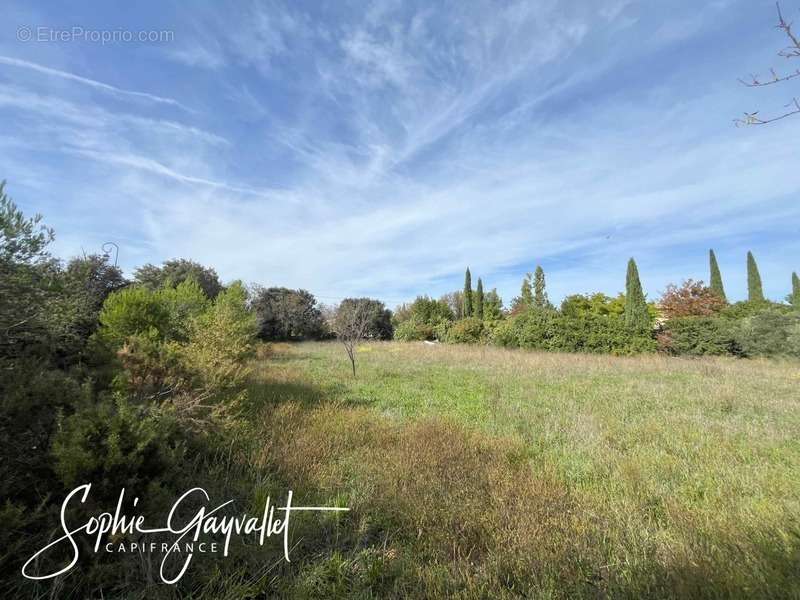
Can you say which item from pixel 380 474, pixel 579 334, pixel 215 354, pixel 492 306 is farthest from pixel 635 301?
pixel 215 354

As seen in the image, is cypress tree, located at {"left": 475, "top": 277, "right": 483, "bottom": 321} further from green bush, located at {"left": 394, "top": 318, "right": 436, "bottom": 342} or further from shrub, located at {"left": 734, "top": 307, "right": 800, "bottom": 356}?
shrub, located at {"left": 734, "top": 307, "right": 800, "bottom": 356}

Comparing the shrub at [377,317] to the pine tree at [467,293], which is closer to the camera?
the shrub at [377,317]

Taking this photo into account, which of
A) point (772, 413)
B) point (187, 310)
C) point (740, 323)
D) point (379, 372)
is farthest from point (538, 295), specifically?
point (187, 310)

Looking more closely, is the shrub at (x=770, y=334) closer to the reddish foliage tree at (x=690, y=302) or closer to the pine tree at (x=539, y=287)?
the reddish foliage tree at (x=690, y=302)

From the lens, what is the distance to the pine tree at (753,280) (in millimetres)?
30375

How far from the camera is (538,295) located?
3294 cm

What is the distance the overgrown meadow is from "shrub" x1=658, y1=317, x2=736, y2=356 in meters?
9.50

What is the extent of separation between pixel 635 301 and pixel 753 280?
70.0 feet

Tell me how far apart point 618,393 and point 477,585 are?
766cm

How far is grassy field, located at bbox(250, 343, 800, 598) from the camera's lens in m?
2.23

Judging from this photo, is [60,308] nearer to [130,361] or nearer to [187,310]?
[130,361]

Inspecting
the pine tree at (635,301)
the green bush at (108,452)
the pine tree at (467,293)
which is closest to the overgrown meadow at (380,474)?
the green bush at (108,452)
